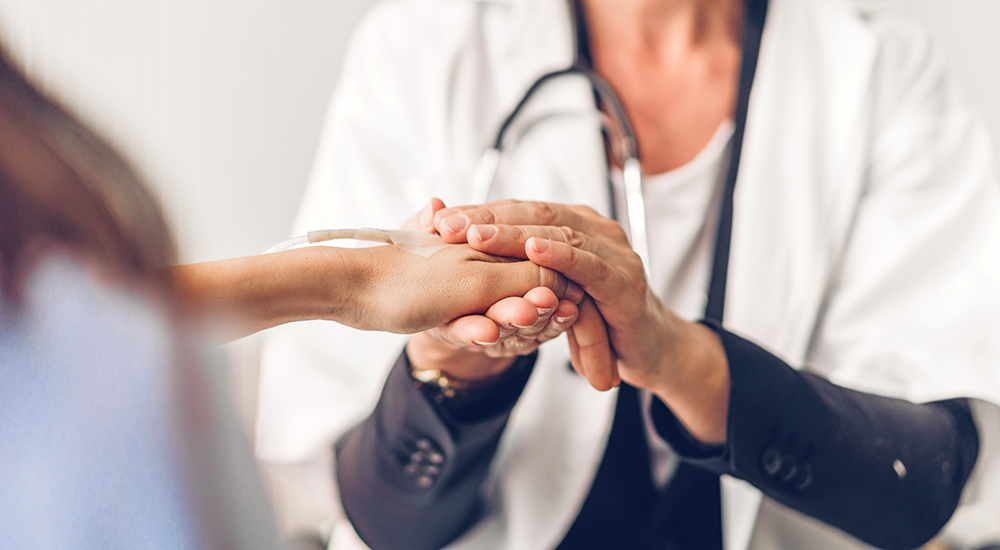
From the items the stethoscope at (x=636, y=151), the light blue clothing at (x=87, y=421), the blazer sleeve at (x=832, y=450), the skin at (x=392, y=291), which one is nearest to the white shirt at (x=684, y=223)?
the stethoscope at (x=636, y=151)

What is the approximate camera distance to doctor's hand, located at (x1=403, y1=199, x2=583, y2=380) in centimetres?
33

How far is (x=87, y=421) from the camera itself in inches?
5.6

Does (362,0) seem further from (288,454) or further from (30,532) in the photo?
(30,532)

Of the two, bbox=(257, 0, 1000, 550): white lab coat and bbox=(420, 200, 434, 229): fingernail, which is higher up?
bbox=(420, 200, 434, 229): fingernail

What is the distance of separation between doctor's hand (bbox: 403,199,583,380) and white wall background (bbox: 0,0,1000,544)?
0.40 feet

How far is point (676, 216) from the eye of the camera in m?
0.58

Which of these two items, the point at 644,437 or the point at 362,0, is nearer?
the point at 644,437

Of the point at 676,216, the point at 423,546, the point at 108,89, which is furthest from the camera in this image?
the point at 676,216

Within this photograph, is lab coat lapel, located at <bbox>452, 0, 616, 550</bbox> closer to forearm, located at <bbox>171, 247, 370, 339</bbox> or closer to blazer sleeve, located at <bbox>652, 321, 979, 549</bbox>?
blazer sleeve, located at <bbox>652, 321, 979, 549</bbox>

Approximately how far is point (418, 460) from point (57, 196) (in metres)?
0.36

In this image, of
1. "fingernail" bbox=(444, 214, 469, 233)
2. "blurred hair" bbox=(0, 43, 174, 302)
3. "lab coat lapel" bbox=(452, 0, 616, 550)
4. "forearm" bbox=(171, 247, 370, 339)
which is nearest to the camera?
"blurred hair" bbox=(0, 43, 174, 302)

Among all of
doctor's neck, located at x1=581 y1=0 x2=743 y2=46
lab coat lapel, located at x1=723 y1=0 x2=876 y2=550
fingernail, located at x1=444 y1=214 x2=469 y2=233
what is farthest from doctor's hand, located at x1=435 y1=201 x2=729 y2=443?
doctor's neck, located at x1=581 y1=0 x2=743 y2=46

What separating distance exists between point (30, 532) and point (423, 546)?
363mm

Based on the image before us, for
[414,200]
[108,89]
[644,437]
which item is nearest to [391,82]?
[414,200]
